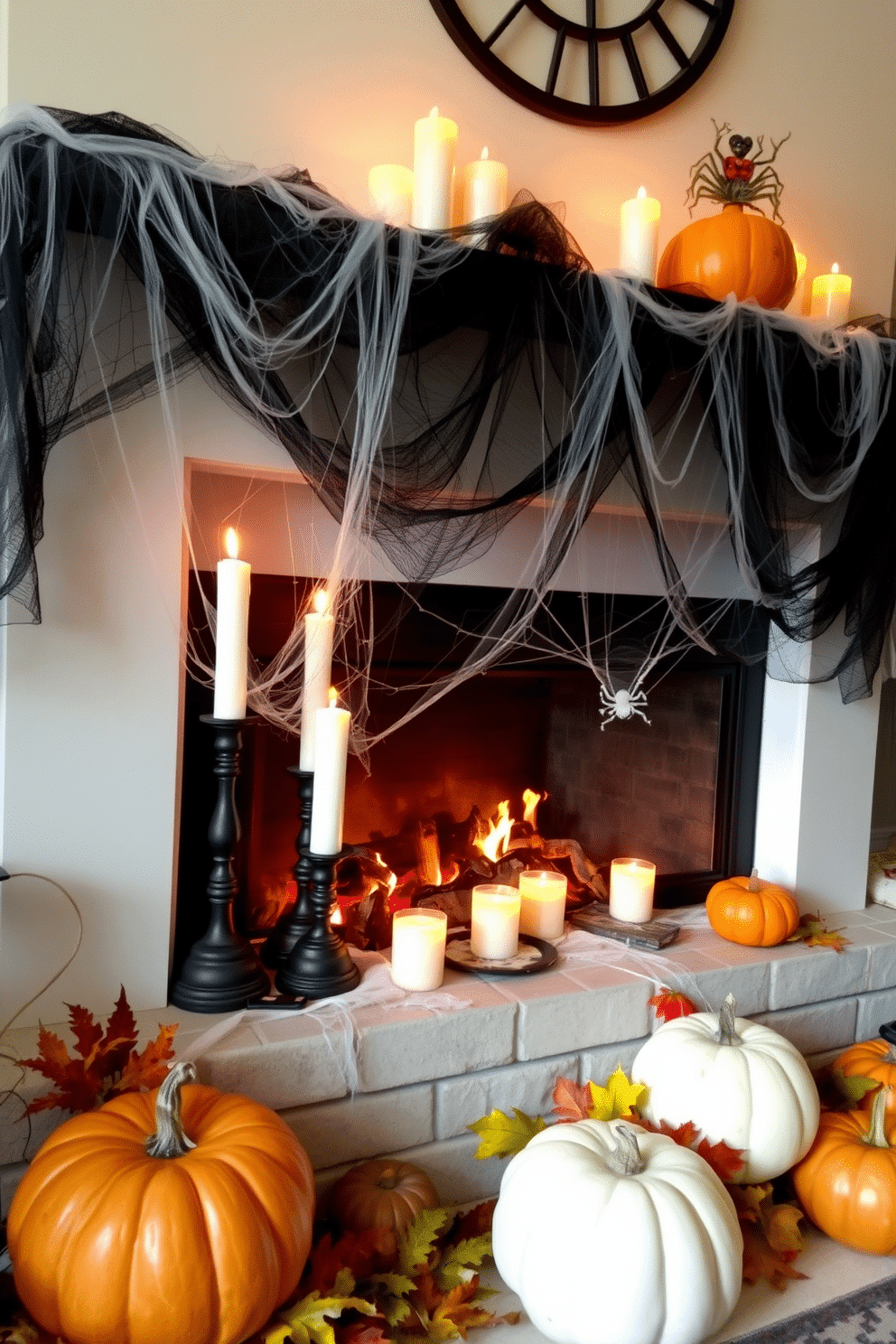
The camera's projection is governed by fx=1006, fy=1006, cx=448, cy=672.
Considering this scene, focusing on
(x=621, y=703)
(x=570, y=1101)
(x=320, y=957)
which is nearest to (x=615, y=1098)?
(x=570, y=1101)

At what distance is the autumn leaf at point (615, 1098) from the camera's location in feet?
5.17

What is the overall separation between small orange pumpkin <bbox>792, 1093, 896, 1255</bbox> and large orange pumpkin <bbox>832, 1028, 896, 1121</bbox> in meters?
0.11

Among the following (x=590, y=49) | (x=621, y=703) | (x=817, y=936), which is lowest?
(x=817, y=936)

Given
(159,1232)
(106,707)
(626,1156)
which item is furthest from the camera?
(106,707)

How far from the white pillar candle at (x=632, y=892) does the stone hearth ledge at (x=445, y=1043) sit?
0.11 m

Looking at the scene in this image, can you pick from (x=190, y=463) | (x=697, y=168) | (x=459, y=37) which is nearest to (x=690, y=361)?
(x=697, y=168)

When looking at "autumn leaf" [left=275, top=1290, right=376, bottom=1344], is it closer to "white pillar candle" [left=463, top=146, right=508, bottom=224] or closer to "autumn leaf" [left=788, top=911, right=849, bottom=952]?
"autumn leaf" [left=788, top=911, right=849, bottom=952]

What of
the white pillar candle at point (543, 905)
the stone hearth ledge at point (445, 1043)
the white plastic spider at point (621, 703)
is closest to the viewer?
the stone hearth ledge at point (445, 1043)

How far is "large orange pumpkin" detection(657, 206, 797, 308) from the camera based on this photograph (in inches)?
69.9

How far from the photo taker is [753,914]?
200cm

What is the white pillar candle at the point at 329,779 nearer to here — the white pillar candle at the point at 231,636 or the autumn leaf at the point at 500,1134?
the white pillar candle at the point at 231,636

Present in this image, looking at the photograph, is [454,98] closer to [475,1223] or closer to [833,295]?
[833,295]

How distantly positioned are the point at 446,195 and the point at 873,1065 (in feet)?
5.45

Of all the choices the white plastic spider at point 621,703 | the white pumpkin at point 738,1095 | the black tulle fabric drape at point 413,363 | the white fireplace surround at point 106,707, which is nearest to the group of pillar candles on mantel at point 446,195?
the black tulle fabric drape at point 413,363
